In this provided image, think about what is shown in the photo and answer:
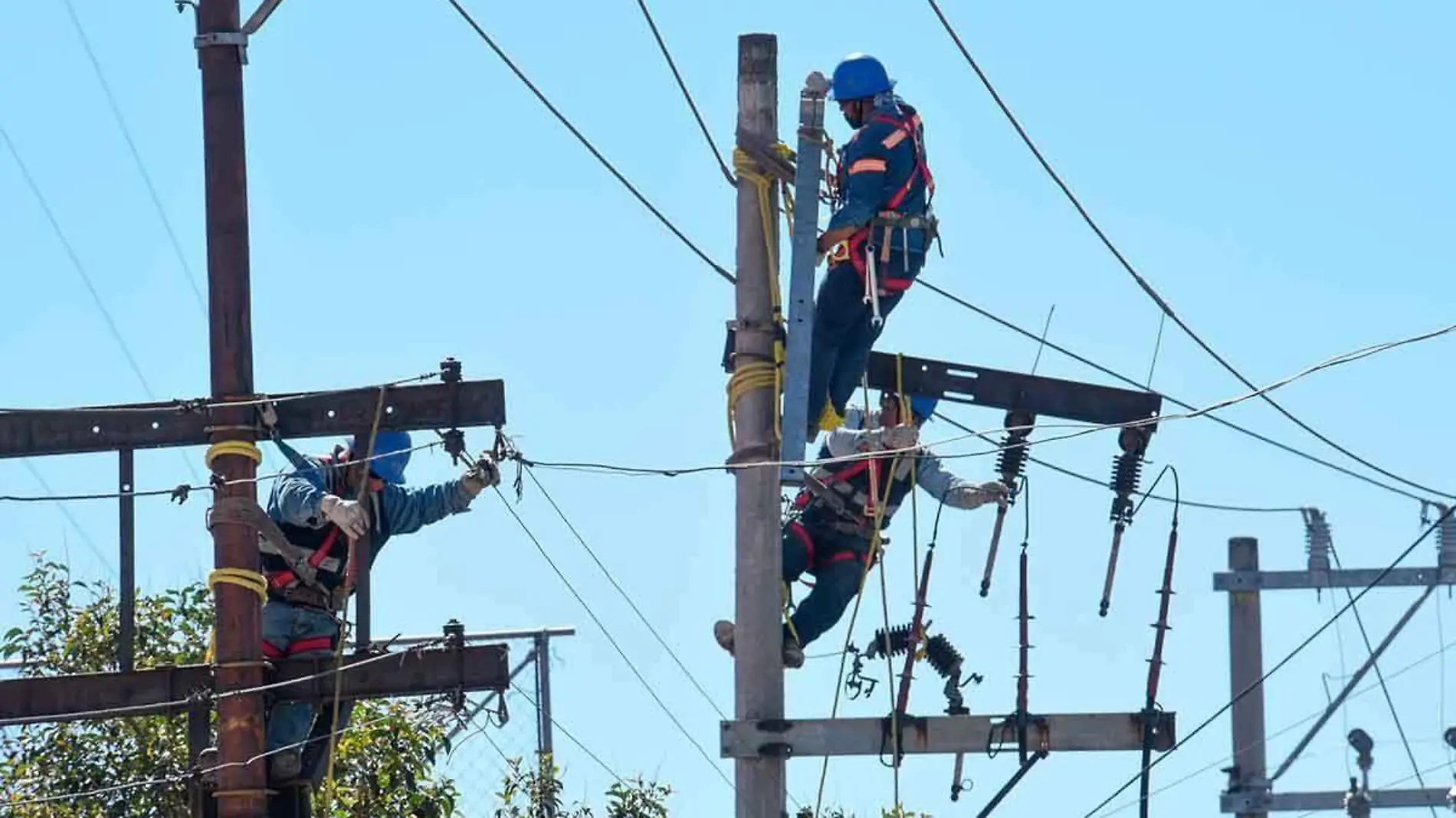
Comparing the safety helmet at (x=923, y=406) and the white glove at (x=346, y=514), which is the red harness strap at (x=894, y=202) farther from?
the white glove at (x=346, y=514)

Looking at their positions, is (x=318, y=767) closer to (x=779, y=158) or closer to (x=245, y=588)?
(x=245, y=588)

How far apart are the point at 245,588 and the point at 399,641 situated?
0.90 meters

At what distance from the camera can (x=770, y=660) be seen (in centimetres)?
1639

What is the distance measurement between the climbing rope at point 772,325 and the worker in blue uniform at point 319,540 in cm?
125

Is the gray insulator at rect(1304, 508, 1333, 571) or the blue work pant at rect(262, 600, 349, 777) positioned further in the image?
the gray insulator at rect(1304, 508, 1333, 571)

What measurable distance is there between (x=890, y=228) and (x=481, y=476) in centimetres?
213

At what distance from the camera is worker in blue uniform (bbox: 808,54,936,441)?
16891mm

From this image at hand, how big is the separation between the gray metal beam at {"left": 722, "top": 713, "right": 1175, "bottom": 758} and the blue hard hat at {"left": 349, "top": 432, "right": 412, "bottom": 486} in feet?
8.27

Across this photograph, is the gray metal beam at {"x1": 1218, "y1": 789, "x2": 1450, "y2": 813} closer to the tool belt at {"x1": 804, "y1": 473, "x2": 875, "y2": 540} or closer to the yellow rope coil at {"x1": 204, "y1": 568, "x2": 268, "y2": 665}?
the tool belt at {"x1": 804, "y1": 473, "x2": 875, "y2": 540}

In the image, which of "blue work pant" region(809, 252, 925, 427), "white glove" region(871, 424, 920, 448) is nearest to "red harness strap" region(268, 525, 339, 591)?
"blue work pant" region(809, 252, 925, 427)

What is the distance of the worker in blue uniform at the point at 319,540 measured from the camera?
1725 centimetres

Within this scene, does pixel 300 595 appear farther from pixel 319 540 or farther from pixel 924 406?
pixel 924 406

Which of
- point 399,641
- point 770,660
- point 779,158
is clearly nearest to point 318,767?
point 399,641

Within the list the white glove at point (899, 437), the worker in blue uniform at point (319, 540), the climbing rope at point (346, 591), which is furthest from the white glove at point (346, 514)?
the white glove at point (899, 437)
